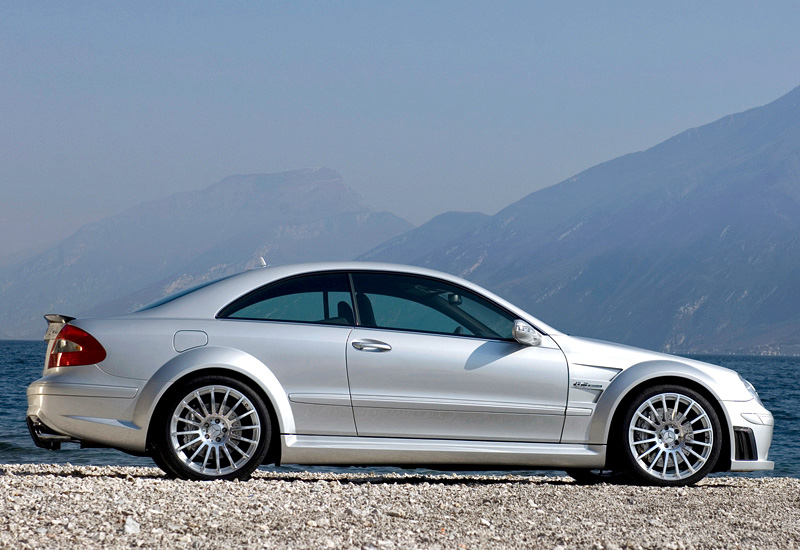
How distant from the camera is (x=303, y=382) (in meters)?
5.98

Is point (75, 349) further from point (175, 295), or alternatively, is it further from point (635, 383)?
point (635, 383)

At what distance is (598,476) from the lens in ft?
22.6

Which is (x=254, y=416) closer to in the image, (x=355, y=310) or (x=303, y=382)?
(x=303, y=382)

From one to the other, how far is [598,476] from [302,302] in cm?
255

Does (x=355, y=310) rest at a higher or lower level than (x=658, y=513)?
higher

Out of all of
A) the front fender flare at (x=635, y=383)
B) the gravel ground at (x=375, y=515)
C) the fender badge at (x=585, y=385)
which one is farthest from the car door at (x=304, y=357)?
the front fender flare at (x=635, y=383)

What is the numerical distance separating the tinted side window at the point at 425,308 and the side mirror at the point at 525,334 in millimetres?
154

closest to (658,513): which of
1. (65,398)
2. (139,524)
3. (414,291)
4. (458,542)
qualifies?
(458,542)

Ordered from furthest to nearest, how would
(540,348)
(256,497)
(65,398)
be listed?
(540,348) → (65,398) → (256,497)

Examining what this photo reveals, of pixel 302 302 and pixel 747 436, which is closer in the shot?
pixel 302 302

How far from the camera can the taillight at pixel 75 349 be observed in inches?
232

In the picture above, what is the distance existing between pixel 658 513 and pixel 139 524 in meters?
2.88

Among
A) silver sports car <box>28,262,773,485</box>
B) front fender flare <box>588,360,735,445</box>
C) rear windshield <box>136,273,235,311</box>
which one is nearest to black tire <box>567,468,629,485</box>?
silver sports car <box>28,262,773,485</box>

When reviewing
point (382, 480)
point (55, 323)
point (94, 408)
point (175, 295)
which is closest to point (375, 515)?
point (382, 480)
